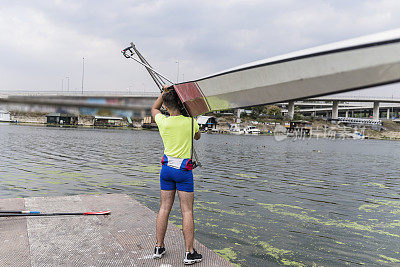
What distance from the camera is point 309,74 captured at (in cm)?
239

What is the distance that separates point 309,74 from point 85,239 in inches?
162

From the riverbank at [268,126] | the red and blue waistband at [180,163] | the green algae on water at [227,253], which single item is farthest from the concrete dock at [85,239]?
the riverbank at [268,126]

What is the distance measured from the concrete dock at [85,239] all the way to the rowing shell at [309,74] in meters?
2.40

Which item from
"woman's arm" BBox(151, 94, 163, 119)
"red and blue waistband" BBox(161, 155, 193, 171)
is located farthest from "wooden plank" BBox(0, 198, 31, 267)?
"woman's arm" BBox(151, 94, 163, 119)

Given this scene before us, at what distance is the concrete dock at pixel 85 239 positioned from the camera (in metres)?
3.86

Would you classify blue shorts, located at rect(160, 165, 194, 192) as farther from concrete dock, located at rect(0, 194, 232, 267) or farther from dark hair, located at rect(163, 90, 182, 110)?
concrete dock, located at rect(0, 194, 232, 267)

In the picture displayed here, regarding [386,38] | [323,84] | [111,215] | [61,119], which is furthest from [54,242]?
[61,119]

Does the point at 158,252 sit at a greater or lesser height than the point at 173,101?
lesser

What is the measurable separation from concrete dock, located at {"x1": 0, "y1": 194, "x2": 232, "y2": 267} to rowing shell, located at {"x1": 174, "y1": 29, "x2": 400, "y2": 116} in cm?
240

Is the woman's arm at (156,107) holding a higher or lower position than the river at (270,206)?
higher

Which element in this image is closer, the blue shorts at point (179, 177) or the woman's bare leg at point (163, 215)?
the blue shorts at point (179, 177)

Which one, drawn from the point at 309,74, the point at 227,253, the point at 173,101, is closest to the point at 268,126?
the point at 227,253

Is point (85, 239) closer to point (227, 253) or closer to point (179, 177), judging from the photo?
point (179, 177)

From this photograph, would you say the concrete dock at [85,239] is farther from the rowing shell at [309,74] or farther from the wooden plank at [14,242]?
the rowing shell at [309,74]
